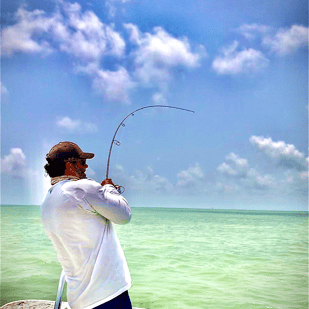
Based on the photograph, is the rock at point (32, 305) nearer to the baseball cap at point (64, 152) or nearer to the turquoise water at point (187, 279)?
the turquoise water at point (187, 279)

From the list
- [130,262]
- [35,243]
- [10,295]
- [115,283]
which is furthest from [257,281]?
[35,243]

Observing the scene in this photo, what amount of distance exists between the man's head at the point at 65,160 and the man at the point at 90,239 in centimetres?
8

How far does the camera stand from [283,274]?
8.74 metres

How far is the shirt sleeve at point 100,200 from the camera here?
1437 millimetres

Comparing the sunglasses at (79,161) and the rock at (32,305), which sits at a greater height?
the sunglasses at (79,161)

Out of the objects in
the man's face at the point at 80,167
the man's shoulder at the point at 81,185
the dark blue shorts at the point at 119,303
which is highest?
the man's face at the point at 80,167

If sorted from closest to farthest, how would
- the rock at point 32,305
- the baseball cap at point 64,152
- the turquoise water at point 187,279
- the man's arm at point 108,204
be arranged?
the man's arm at point 108,204 < the baseball cap at point 64,152 < the rock at point 32,305 < the turquoise water at point 187,279

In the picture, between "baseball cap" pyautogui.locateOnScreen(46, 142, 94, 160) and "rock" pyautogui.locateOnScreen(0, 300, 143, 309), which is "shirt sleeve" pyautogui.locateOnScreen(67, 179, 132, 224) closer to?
"baseball cap" pyautogui.locateOnScreen(46, 142, 94, 160)

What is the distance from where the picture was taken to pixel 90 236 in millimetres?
1484

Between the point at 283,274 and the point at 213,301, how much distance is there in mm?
3772

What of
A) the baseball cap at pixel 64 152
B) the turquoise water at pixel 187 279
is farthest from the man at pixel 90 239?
the turquoise water at pixel 187 279

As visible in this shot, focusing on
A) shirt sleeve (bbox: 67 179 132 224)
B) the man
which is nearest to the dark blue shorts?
the man

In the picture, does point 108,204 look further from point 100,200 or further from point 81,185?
point 81,185

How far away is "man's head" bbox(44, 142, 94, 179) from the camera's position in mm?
1581
